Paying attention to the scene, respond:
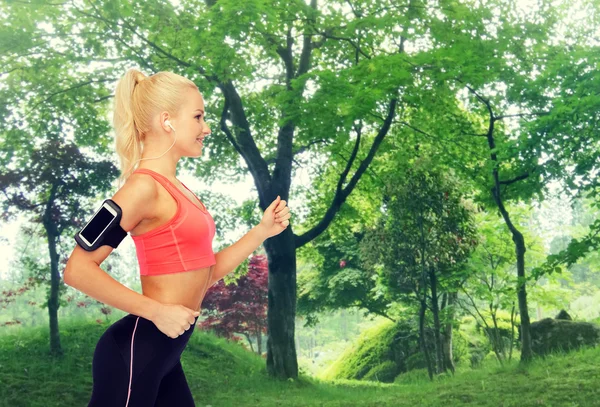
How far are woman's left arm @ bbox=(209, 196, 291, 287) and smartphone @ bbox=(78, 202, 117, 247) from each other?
2.42ft

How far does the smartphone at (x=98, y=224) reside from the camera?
1842 millimetres

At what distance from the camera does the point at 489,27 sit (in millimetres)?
13695

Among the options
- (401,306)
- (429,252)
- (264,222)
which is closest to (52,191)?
(429,252)

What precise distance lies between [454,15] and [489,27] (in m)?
2.33

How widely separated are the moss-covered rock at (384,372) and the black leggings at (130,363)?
58.2ft

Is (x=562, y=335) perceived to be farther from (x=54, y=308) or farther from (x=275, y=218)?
(x=275, y=218)

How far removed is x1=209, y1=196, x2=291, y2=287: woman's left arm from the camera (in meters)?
2.54

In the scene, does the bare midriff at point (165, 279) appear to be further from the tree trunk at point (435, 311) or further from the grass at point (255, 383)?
the tree trunk at point (435, 311)

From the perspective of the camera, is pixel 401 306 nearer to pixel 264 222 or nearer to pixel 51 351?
pixel 51 351

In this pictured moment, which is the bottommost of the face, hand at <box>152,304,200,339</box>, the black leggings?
the black leggings

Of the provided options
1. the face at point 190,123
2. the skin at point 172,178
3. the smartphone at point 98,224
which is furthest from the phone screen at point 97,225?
the face at point 190,123

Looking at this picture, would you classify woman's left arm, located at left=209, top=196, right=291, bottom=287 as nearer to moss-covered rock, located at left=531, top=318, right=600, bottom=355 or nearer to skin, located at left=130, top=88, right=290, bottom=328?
skin, located at left=130, top=88, right=290, bottom=328

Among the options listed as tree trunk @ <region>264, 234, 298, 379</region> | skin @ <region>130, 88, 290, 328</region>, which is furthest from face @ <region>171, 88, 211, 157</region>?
tree trunk @ <region>264, 234, 298, 379</region>

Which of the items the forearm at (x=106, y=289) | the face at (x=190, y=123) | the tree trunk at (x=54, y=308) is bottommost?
the forearm at (x=106, y=289)
